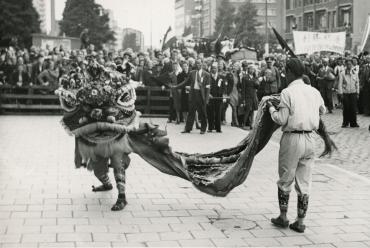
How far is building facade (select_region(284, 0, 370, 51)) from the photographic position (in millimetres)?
69312

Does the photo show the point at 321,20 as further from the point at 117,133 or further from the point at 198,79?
the point at 117,133

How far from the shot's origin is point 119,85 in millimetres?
8219

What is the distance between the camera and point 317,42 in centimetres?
2797

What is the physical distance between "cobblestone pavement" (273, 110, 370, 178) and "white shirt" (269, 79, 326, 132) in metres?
4.04

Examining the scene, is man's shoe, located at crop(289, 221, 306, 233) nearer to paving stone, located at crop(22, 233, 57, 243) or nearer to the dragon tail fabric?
the dragon tail fabric

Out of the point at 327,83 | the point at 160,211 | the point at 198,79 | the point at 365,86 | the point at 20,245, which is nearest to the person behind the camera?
the point at 20,245

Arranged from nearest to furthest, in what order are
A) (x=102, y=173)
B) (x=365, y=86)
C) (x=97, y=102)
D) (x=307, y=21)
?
(x=97, y=102) → (x=102, y=173) → (x=365, y=86) → (x=307, y=21)

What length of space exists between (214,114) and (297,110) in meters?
10.7

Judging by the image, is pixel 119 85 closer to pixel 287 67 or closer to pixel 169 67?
pixel 287 67

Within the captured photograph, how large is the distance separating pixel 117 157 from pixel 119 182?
12.1 inches

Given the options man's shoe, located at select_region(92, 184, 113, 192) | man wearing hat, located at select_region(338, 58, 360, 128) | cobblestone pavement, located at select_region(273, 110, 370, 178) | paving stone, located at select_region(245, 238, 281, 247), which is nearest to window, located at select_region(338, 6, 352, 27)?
cobblestone pavement, located at select_region(273, 110, 370, 178)

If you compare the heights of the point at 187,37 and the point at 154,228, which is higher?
the point at 187,37

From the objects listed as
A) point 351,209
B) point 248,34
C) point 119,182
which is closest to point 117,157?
point 119,182

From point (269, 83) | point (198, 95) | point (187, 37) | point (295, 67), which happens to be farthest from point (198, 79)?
point (187, 37)
